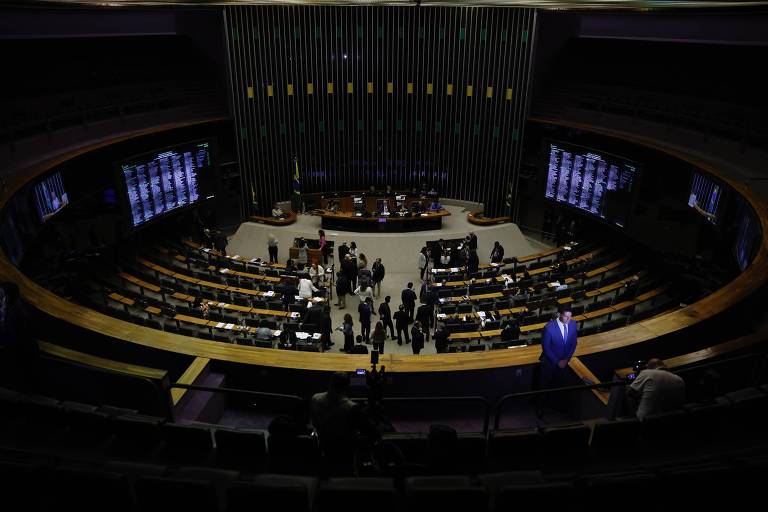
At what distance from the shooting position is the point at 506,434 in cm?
434

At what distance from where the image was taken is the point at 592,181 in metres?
15.7

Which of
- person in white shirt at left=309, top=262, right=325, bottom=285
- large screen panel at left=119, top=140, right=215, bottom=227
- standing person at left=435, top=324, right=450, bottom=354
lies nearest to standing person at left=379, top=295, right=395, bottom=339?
standing person at left=435, top=324, right=450, bottom=354

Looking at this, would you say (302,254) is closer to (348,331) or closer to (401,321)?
(401,321)

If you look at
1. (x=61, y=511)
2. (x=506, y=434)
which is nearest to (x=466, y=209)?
(x=506, y=434)

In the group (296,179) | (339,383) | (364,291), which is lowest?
(364,291)

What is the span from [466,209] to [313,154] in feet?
19.3

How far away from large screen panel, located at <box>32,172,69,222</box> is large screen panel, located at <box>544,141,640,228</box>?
1371cm

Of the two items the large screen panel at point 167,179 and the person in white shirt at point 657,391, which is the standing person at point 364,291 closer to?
the large screen panel at point 167,179

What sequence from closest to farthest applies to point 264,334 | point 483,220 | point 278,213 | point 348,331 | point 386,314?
point 264,334, point 348,331, point 386,314, point 483,220, point 278,213

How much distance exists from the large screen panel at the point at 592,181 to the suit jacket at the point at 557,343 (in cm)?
1013

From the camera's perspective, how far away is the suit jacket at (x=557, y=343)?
5.57 metres

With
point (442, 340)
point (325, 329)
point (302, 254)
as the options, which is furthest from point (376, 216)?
point (442, 340)

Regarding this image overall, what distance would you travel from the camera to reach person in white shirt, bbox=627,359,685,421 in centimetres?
450

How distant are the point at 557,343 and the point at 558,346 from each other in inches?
1.5
